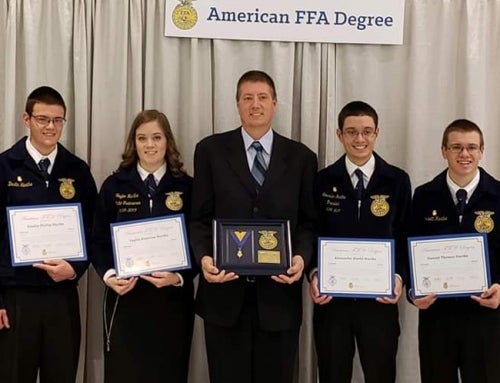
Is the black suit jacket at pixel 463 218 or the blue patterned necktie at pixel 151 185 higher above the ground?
the blue patterned necktie at pixel 151 185

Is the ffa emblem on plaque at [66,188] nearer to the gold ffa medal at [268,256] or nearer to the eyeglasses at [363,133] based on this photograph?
the gold ffa medal at [268,256]

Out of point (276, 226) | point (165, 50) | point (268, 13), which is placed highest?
point (268, 13)

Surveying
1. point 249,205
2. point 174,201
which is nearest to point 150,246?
point 174,201

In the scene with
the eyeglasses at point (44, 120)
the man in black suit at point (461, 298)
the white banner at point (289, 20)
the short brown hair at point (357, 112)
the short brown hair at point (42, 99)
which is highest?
the white banner at point (289, 20)

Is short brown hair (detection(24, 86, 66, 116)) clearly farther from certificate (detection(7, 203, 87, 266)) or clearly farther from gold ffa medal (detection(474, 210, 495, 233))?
gold ffa medal (detection(474, 210, 495, 233))

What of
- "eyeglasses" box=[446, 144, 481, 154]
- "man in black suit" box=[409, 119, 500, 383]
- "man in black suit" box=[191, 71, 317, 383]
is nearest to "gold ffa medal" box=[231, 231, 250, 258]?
"man in black suit" box=[191, 71, 317, 383]

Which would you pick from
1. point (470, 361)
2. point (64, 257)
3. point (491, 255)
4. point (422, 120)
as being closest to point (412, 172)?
point (422, 120)

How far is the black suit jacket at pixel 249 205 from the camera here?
278cm

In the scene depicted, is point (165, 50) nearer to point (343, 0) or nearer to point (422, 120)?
point (343, 0)

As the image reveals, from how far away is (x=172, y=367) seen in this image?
2.91m

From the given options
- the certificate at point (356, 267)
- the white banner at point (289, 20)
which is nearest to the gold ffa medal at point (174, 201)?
the certificate at point (356, 267)

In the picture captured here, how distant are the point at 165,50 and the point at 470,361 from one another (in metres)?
2.50

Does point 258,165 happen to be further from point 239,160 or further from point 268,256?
point 268,256

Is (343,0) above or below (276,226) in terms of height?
above
